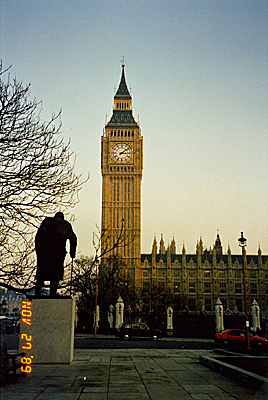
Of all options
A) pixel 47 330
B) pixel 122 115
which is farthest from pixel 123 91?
pixel 47 330

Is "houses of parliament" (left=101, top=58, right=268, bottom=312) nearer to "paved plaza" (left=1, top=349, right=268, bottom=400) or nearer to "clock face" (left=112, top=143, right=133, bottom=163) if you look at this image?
"clock face" (left=112, top=143, right=133, bottom=163)

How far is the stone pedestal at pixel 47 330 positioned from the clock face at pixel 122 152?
83277 mm

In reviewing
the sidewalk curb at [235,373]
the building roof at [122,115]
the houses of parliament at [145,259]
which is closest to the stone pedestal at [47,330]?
the sidewalk curb at [235,373]

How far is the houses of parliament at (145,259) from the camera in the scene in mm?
90000

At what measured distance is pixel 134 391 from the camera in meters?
7.50

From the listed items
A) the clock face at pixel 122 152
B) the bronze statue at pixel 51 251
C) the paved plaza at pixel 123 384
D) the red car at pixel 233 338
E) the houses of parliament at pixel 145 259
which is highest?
the clock face at pixel 122 152

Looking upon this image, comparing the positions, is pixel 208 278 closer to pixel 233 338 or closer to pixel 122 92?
pixel 122 92

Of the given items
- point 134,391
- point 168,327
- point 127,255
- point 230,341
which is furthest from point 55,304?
point 127,255

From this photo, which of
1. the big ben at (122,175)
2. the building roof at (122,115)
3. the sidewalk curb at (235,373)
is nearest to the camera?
the sidewalk curb at (235,373)

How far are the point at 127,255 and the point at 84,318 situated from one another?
4717cm

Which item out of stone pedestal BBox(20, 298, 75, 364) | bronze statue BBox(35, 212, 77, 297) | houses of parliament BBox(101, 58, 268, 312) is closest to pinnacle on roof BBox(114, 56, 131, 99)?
houses of parliament BBox(101, 58, 268, 312)

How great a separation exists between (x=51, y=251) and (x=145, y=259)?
270 feet

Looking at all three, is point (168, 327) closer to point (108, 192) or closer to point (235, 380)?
point (235, 380)

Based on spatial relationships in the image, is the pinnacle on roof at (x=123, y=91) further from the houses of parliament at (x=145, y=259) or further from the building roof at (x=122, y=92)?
the houses of parliament at (x=145, y=259)
